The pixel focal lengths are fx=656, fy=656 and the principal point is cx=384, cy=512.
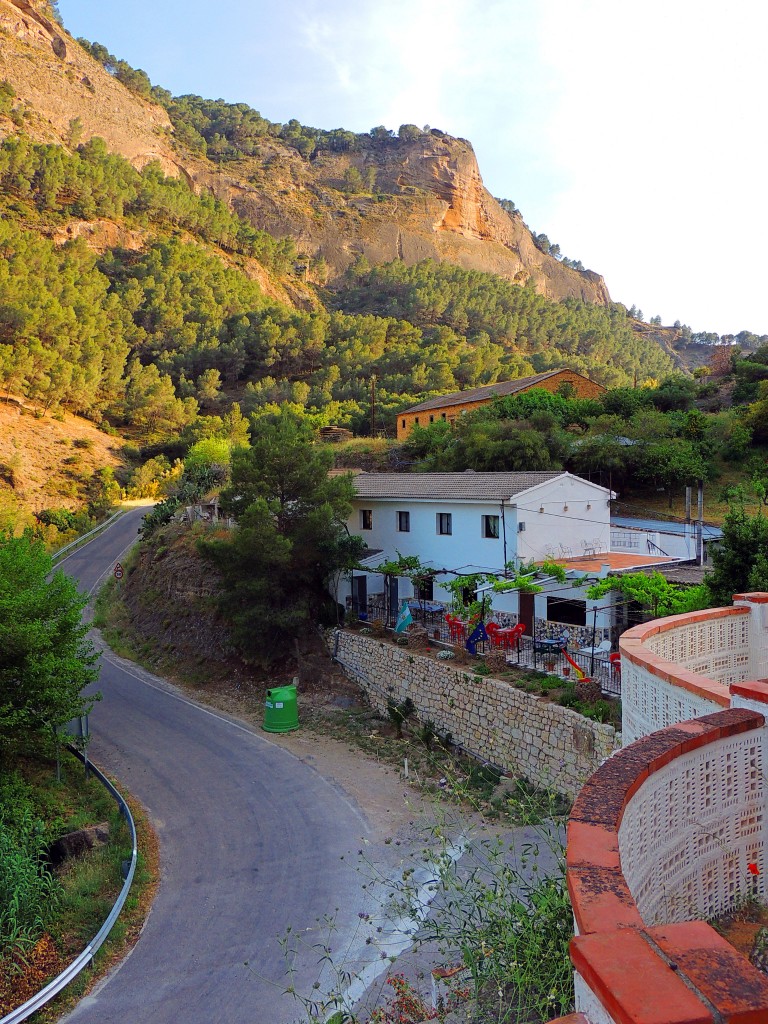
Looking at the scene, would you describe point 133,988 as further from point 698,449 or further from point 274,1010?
point 698,449

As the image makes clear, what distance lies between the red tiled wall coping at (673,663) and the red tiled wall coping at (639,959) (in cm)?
240

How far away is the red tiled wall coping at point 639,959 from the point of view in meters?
1.72

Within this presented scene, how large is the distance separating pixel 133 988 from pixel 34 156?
8197 cm

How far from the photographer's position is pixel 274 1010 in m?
8.25

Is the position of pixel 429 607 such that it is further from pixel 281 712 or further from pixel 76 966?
pixel 76 966

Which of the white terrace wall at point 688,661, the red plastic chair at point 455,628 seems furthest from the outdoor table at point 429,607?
the white terrace wall at point 688,661

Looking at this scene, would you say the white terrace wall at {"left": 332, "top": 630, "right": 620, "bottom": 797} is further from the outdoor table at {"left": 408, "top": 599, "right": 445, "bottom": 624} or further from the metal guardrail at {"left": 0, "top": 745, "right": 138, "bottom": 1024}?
the metal guardrail at {"left": 0, "top": 745, "right": 138, "bottom": 1024}

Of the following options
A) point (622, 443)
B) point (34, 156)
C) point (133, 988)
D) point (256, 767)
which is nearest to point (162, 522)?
point (256, 767)

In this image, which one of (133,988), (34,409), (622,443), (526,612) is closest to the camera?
(133,988)

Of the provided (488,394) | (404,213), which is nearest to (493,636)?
(488,394)

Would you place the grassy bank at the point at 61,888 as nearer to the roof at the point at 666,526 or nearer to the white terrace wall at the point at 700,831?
the white terrace wall at the point at 700,831

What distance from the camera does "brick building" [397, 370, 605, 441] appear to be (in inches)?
1615

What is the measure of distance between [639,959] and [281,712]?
681 inches

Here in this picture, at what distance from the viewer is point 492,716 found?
1546 cm
